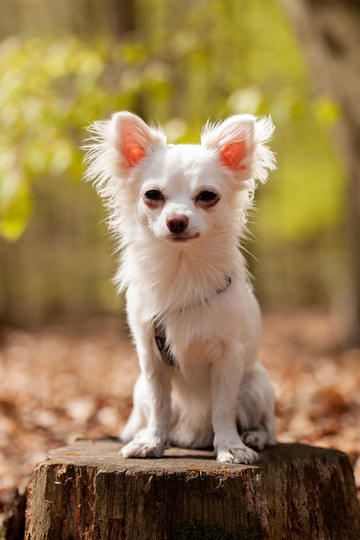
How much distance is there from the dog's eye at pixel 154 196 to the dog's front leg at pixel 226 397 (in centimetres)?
89

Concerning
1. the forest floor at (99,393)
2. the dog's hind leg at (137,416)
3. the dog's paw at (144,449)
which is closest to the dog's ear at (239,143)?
the dog's hind leg at (137,416)

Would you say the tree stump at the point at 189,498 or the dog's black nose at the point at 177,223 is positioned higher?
the dog's black nose at the point at 177,223

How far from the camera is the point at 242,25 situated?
40.1 ft

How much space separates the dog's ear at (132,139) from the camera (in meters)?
3.08

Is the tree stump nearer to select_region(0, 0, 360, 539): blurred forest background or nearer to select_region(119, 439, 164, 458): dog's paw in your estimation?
select_region(119, 439, 164, 458): dog's paw

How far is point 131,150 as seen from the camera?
313 cm

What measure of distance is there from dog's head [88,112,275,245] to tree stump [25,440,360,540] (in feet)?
3.71

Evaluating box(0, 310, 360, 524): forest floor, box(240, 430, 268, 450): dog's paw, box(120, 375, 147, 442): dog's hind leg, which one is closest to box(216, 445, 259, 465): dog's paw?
box(240, 430, 268, 450): dog's paw

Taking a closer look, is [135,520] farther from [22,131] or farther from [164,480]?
[22,131]

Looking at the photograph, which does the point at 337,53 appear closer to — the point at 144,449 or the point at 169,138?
the point at 169,138

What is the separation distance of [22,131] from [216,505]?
15.6 feet

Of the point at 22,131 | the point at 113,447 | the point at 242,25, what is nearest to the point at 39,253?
the point at 242,25

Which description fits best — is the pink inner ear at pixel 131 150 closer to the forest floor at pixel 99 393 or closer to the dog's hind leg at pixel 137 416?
the dog's hind leg at pixel 137 416

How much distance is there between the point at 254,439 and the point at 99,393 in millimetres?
4148
